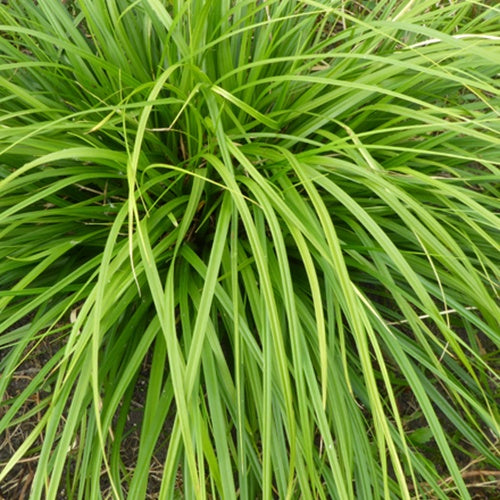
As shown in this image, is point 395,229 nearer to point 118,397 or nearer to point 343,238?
point 343,238

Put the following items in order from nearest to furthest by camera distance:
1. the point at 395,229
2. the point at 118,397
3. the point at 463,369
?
the point at 118,397 < the point at 395,229 < the point at 463,369

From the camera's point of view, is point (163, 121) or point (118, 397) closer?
point (118, 397)

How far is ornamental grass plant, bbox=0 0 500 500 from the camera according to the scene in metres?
0.81

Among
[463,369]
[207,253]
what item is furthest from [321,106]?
[463,369]

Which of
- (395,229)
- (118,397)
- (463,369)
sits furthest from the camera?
(463,369)

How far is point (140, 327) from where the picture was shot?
1.07m

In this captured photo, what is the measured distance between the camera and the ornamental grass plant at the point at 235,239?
0.81 metres

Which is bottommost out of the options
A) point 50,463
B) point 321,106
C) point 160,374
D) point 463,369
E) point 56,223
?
point 463,369

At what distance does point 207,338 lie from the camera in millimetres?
929

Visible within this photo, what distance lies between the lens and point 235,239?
930mm

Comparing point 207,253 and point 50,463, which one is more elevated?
point 207,253

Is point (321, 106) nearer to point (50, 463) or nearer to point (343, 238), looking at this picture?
point (343, 238)

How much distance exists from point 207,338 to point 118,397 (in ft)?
0.56

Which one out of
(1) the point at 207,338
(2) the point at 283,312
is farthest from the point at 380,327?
(1) the point at 207,338
